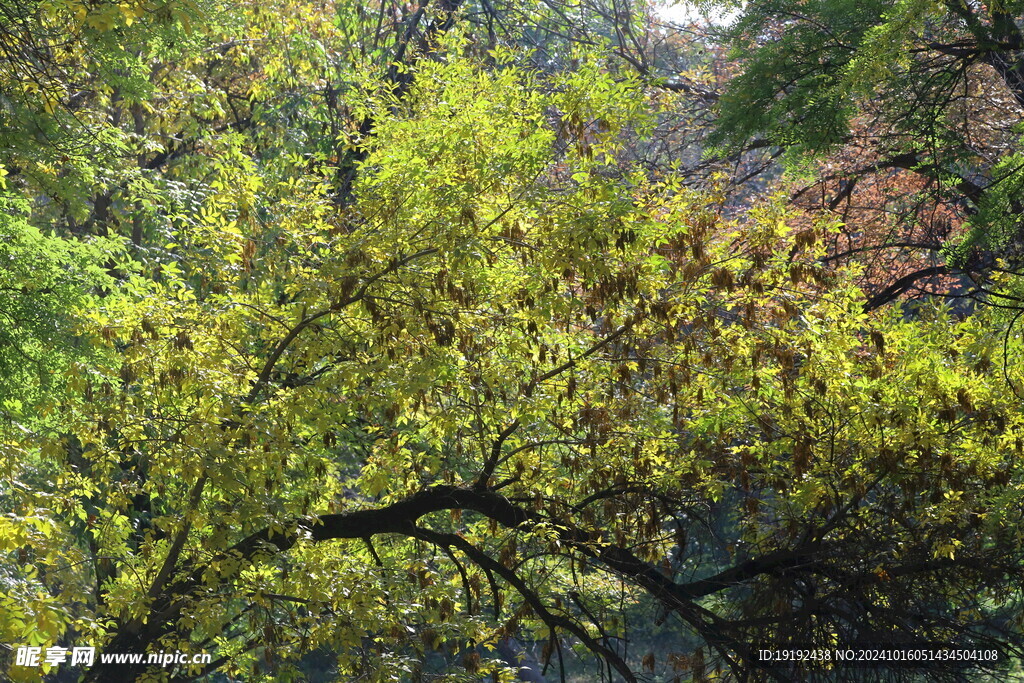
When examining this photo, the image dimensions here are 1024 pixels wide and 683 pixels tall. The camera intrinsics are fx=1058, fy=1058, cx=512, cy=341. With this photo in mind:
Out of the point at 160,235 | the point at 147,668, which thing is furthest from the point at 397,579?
the point at 160,235

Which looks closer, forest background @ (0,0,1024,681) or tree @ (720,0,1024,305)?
tree @ (720,0,1024,305)

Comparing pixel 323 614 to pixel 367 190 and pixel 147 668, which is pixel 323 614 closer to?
pixel 147 668

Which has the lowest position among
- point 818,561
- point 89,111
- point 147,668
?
point 147,668

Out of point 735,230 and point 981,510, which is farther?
point 735,230

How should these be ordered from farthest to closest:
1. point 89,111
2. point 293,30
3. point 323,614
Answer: point 293,30
point 89,111
point 323,614

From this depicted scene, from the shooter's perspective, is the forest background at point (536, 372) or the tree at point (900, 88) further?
the forest background at point (536, 372)

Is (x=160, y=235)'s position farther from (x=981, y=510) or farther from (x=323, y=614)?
(x=981, y=510)

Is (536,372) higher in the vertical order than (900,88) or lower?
lower

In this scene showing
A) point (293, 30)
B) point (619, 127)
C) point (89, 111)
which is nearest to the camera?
point (619, 127)

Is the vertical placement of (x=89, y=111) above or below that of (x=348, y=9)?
below

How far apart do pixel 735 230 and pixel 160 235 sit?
19.4 ft

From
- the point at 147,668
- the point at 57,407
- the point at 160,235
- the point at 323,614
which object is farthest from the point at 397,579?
the point at 160,235

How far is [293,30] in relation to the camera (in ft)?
39.1

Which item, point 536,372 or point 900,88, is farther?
point 536,372
